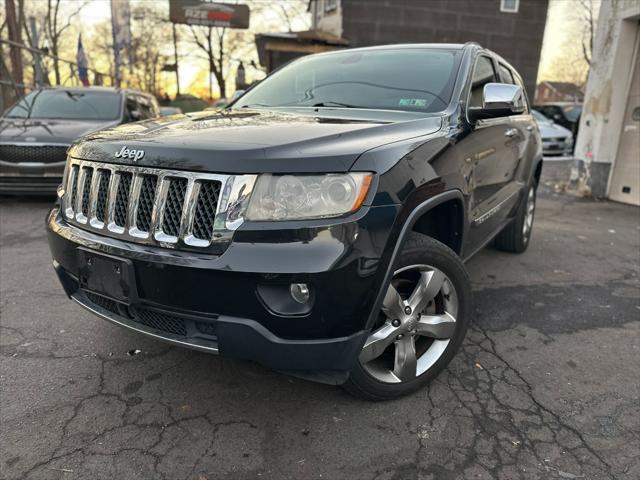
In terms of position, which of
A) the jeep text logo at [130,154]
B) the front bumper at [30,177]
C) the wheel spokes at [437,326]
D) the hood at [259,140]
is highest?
the hood at [259,140]

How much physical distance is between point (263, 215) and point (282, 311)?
1.22 ft

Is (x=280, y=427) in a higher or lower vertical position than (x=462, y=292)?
lower

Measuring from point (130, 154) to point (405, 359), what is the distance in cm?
156

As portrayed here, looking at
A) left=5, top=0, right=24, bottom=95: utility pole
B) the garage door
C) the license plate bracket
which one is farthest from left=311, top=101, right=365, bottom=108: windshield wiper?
left=5, top=0, right=24, bottom=95: utility pole

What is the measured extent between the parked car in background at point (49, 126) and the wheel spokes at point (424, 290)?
5.36 meters

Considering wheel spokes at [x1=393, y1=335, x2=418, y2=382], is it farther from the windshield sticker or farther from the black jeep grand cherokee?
the windshield sticker

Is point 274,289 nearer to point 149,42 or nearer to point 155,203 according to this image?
point 155,203

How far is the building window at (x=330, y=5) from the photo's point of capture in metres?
20.2

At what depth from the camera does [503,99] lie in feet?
9.38

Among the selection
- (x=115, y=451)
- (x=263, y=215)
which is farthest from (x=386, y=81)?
(x=115, y=451)

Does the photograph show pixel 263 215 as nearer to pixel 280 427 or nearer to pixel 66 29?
pixel 280 427

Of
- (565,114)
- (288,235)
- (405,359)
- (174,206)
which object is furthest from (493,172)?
(565,114)

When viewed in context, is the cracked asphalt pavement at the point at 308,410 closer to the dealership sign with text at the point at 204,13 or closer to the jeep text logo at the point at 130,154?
the jeep text logo at the point at 130,154

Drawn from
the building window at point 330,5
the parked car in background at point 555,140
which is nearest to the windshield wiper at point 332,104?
the parked car in background at point 555,140
